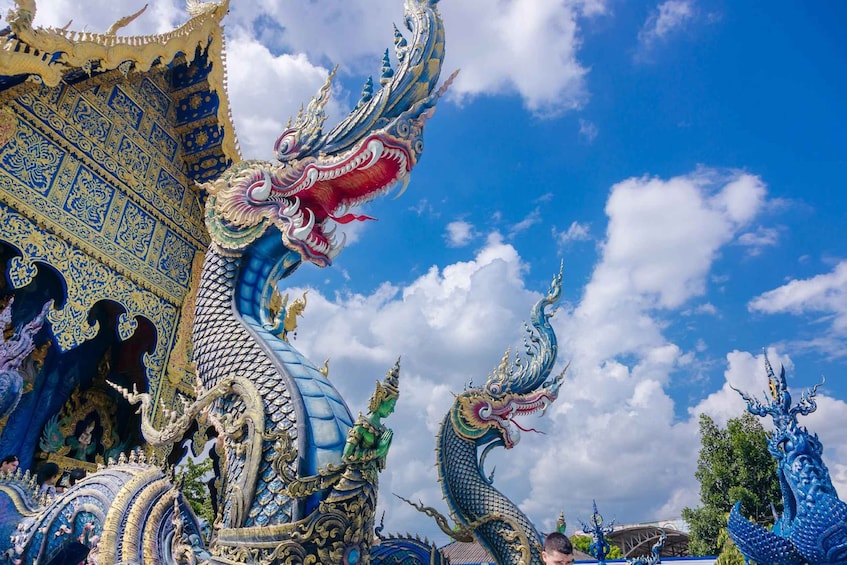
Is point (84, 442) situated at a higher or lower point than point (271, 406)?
higher

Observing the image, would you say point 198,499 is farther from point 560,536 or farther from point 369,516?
point 560,536

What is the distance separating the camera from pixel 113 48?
5.69 m

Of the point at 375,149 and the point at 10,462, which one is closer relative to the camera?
the point at 375,149

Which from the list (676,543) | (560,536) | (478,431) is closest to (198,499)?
(478,431)

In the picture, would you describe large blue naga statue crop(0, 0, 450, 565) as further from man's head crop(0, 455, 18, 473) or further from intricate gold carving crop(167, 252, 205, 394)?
intricate gold carving crop(167, 252, 205, 394)

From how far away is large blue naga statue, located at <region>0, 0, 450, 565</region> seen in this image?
269cm

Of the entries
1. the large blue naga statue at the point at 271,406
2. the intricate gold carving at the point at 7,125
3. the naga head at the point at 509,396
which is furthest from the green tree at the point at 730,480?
the intricate gold carving at the point at 7,125

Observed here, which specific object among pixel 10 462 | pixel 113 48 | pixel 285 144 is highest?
pixel 113 48

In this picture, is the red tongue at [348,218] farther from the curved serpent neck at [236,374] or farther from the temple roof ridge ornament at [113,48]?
the temple roof ridge ornament at [113,48]

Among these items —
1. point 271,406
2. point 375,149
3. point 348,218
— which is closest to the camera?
point 271,406

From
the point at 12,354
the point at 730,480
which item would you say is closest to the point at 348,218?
the point at 12,354

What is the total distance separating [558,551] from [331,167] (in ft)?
8.12

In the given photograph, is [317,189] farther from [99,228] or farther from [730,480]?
[730,480]

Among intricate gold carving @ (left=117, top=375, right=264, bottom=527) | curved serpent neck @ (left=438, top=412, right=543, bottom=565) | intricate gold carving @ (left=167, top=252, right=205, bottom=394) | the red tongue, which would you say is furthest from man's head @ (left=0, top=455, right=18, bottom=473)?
curved serpent neck @ (left=438, top=412, right=543, bottom=565)
